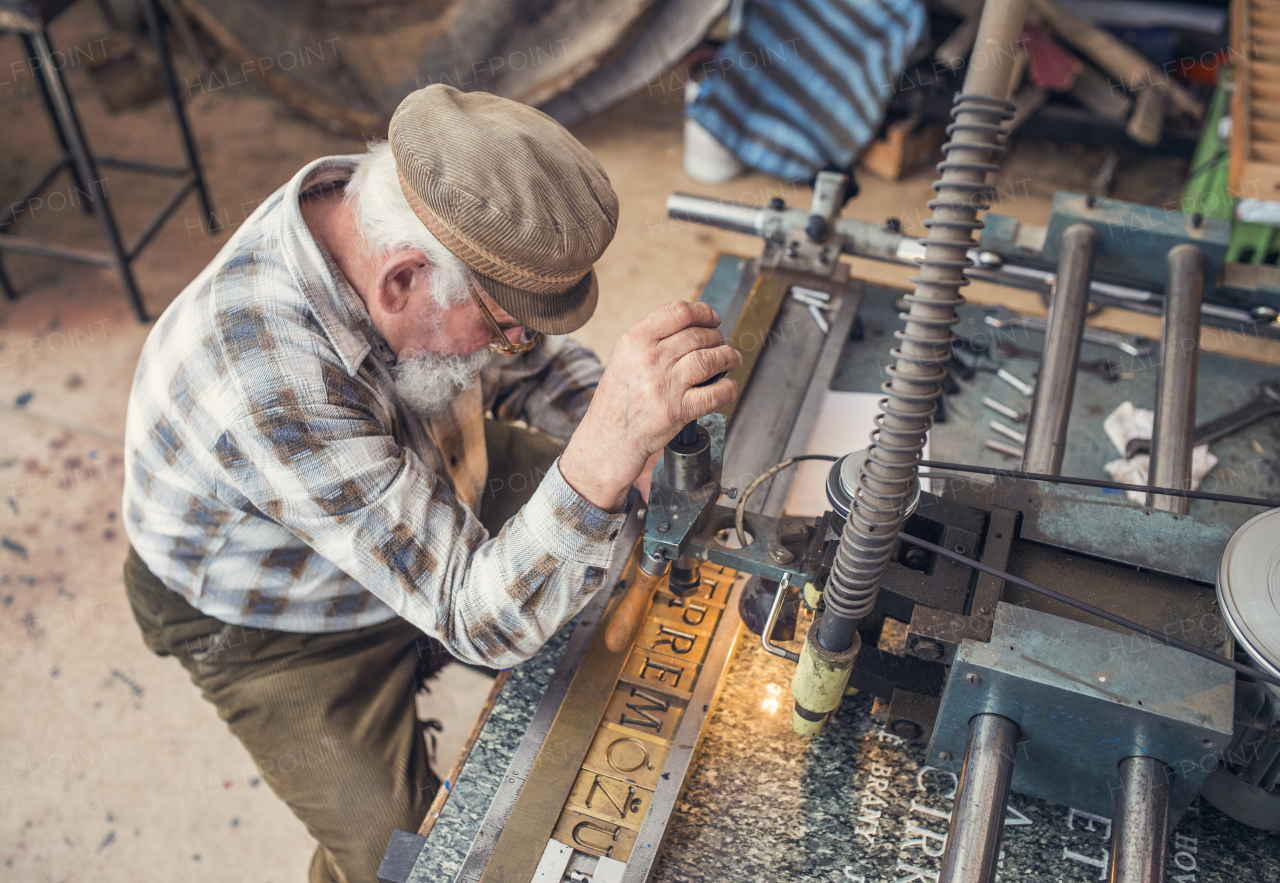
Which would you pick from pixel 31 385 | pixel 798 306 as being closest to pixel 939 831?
pixel 798 306

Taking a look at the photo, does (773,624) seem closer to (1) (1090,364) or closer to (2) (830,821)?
(2) (830,821)

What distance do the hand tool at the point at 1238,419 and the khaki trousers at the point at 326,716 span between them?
4.77ft

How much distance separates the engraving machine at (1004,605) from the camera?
0.89 metres

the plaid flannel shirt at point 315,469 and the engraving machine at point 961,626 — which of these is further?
the plaid flannel shirt at point 315,469

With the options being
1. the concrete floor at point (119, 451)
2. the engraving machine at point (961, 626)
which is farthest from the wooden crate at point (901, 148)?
the engraving machine at point (961, 626)

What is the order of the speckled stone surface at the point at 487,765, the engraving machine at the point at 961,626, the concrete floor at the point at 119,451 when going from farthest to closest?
1. the concrete floor at the point at 119,451
2. the speckled stone surface at the point at 487,765
3. the engraving machine at the point at 961,626

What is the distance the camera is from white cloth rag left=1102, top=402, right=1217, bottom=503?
1.77 meters

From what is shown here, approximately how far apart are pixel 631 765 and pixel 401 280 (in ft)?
2.52

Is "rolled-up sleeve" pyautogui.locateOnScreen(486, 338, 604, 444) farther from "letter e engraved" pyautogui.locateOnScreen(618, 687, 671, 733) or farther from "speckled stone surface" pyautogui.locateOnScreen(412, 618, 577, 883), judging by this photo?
"letter e engraved" pyautogui.locateOnScreen(618, 687, 671, 733)

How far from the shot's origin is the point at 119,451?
3.05 metres

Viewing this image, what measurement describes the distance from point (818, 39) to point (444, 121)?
300cm

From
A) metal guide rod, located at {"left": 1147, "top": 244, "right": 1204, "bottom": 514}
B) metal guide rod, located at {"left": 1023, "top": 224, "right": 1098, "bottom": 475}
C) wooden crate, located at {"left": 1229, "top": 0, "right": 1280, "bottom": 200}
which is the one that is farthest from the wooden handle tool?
wooden crate, located at {"left": 1229, "top": 0, "right": 1280, "bottom": 200}

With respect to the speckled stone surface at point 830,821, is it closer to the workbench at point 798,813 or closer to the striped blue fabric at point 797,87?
the workbench at point 798,813

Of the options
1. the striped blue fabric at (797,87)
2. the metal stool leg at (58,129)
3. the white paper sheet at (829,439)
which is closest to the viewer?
the white paper sheet at (829,439)
